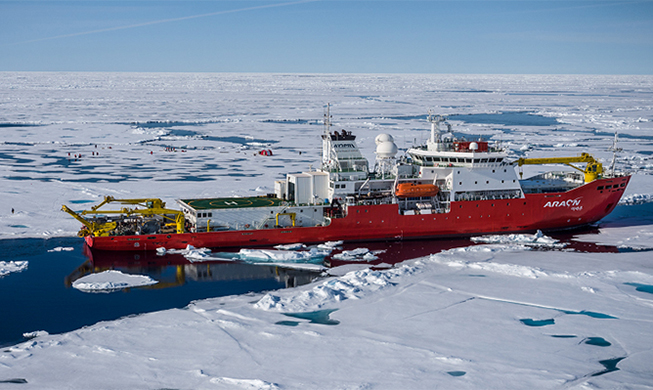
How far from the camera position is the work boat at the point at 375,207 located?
2314cm

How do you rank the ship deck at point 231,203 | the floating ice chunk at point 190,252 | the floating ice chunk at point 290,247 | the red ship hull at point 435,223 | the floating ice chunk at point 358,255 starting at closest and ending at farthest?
the floating ice chunk at point 358,255 → the floating ice chunk at point 190,252 → the red ship hull at point 435,223 → the floating ice chunk at point 290,247 → the ship deck at point 231,203

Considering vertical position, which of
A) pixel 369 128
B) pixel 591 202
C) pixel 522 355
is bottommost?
pixel 522 355

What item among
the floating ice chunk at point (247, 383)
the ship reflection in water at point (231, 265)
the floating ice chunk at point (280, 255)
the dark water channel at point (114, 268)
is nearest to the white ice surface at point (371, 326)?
the floating ice chunk at point (247, 383)

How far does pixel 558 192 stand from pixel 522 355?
48.4ft

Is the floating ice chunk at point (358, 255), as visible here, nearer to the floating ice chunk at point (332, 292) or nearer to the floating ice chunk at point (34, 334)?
the floating ice chunk at point (332, 292)

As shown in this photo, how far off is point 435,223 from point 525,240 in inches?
137

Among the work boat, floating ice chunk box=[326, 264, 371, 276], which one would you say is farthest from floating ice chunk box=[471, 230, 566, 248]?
floating ice chunk box=[326, 264, 371, 276]

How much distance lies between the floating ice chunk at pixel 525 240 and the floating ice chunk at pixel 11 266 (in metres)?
16.0

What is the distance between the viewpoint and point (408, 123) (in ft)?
201

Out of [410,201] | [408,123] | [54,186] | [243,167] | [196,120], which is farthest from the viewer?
[196,120]

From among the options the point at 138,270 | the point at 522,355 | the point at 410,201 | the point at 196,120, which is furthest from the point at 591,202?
the point at 196,120

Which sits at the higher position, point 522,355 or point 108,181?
point 108,181

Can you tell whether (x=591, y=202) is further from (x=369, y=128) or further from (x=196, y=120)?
(x=196, y=120)

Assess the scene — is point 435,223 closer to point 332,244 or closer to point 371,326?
point 332,244
